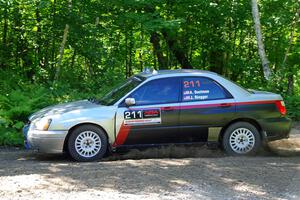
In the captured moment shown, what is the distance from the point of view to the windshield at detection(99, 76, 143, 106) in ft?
30.5

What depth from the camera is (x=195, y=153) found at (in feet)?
31.1

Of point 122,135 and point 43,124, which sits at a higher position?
point 43,124

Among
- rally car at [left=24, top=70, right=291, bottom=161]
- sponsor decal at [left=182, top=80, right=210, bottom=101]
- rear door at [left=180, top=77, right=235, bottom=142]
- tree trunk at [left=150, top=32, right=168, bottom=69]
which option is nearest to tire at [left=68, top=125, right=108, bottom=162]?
rally car at [left=24, top=70, right=291, bottom=161]

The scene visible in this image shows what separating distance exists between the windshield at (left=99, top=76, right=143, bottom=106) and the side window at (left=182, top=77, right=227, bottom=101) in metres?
0.88

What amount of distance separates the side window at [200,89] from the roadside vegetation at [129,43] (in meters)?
4.21

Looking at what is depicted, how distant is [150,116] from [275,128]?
8.17 feet

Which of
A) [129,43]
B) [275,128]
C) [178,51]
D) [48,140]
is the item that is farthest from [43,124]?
[178,51]

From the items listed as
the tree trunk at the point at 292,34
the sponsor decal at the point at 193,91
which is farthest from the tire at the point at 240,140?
the tree trunk at the point at 292,34

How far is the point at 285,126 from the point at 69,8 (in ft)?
28.2

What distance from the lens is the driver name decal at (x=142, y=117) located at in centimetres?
899

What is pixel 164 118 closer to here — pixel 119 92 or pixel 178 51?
pixel 119 92

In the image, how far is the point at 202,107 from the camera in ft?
30.6

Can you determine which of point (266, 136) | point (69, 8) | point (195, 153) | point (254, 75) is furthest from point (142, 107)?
point (254, 75)

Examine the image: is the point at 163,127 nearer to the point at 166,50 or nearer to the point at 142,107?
the point at 142,107
